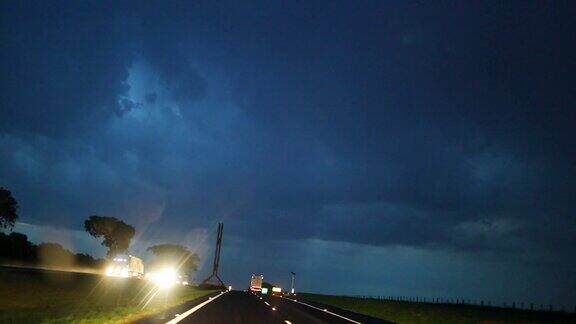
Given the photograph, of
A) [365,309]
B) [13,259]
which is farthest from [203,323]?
[13,259]

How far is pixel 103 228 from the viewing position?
463 feet

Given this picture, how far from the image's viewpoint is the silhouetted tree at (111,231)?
140750mm

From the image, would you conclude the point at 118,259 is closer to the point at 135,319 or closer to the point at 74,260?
the point at 74,260

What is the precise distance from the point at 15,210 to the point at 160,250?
9434 centimetres

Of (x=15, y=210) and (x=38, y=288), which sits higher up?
(x=15, y=210)

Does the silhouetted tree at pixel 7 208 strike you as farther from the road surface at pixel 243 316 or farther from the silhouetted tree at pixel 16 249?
the road surface at pixel 243 316

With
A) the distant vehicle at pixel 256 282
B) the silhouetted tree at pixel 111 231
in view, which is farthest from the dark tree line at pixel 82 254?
the distant vehicle at pixel 256 282

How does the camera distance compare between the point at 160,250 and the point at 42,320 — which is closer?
the point at 42,320

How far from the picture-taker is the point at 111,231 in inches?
5586

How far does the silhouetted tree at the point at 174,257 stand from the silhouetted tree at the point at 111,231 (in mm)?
38349

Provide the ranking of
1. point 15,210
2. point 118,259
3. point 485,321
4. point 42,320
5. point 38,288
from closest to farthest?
1. point 42,320
2. point 38,288
3. point 485,321
4. point 118,259
5. point 15,210

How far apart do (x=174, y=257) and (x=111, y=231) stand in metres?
43.2

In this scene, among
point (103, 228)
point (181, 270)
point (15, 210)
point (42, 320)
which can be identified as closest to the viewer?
point (42, 320)

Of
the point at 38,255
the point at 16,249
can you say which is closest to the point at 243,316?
the point at 16,249
